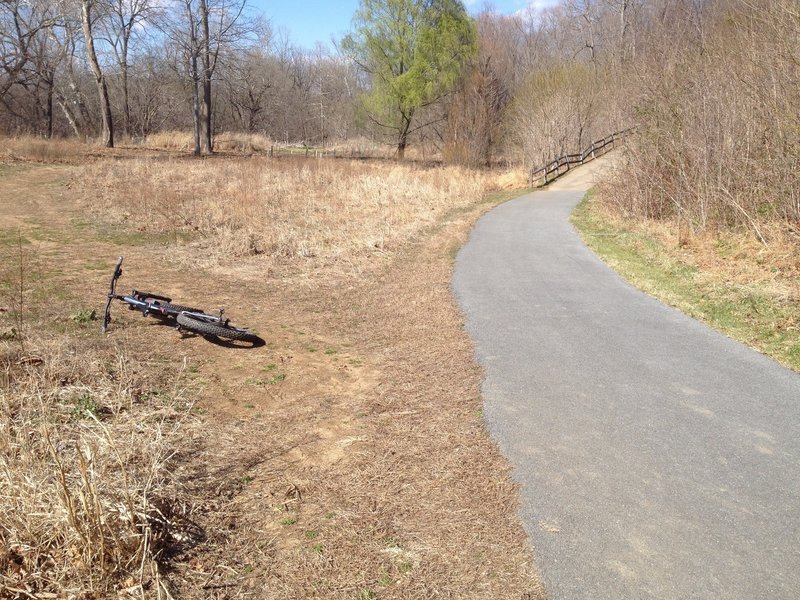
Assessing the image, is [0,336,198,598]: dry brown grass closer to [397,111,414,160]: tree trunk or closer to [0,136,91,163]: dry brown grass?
[0,136,91,163]: dry brown grass

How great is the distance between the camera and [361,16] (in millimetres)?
40250

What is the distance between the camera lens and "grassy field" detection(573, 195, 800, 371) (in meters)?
7.43

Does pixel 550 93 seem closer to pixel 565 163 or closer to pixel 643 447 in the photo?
pixel 565 163

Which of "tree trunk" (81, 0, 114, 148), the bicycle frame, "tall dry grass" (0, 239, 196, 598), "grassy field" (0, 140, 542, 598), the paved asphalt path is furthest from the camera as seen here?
"tree trunk" (81, 0, 114, 148)

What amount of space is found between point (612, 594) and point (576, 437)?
1742 mm

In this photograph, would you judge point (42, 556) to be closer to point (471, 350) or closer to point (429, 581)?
point (429, 581)

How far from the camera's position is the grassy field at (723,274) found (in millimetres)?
7426

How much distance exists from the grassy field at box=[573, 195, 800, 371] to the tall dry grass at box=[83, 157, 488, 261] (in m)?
5.55

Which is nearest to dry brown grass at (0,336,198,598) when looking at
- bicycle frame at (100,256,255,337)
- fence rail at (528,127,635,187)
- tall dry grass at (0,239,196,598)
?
tall dry grass at (0,239,196,598)

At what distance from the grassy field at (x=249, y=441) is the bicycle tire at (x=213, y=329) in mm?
240

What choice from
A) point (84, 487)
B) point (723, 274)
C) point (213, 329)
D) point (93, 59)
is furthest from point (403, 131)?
point (84, 487)

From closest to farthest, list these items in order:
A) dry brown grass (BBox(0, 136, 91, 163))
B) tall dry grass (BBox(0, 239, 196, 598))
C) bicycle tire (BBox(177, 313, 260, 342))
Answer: tall dry grass (BBox(0, 239, 196, 598))
bicycle tire (BBox(177, 313, 260, 342))
dry brown grass (BBox(0, 136, 91, 163))

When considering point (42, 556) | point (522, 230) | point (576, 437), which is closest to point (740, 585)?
point (576, 437)

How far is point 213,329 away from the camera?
262 inches
